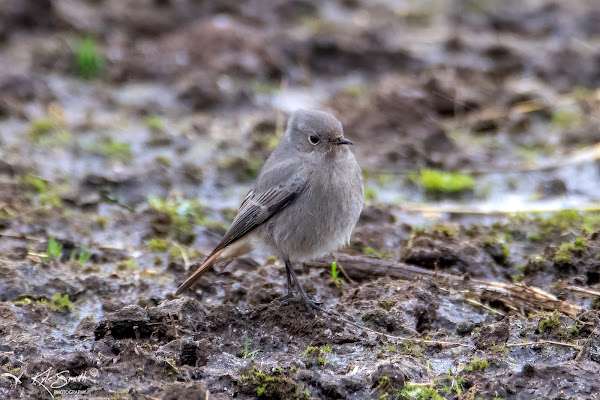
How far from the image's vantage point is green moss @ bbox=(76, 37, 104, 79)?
31.4 ft

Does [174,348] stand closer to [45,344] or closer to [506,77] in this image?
[45,344]

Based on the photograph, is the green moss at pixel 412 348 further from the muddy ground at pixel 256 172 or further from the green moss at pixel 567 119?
the green moss at pixel 567 119

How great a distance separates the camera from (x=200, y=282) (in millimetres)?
5594

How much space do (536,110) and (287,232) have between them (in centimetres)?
514

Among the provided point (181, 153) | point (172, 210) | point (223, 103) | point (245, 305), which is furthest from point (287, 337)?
point (223, 103)

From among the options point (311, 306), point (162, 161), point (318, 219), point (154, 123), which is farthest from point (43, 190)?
point (311, 306)

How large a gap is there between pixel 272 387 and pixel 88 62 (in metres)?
6.80

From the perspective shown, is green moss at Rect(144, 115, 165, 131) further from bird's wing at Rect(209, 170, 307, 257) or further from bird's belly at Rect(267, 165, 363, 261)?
bird's belly at Rect(267, 165, 363, 261)

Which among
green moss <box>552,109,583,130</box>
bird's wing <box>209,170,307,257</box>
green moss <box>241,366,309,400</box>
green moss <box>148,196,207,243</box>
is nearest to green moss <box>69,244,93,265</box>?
green moss <box>148,196,207,243</box>

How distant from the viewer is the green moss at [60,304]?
17.0 feet

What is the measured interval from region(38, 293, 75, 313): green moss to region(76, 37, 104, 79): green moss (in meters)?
5.09

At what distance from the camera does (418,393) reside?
3977mm

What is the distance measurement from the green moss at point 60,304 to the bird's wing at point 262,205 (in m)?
1.08

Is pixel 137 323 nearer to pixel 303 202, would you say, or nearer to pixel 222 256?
pixel 222 256
